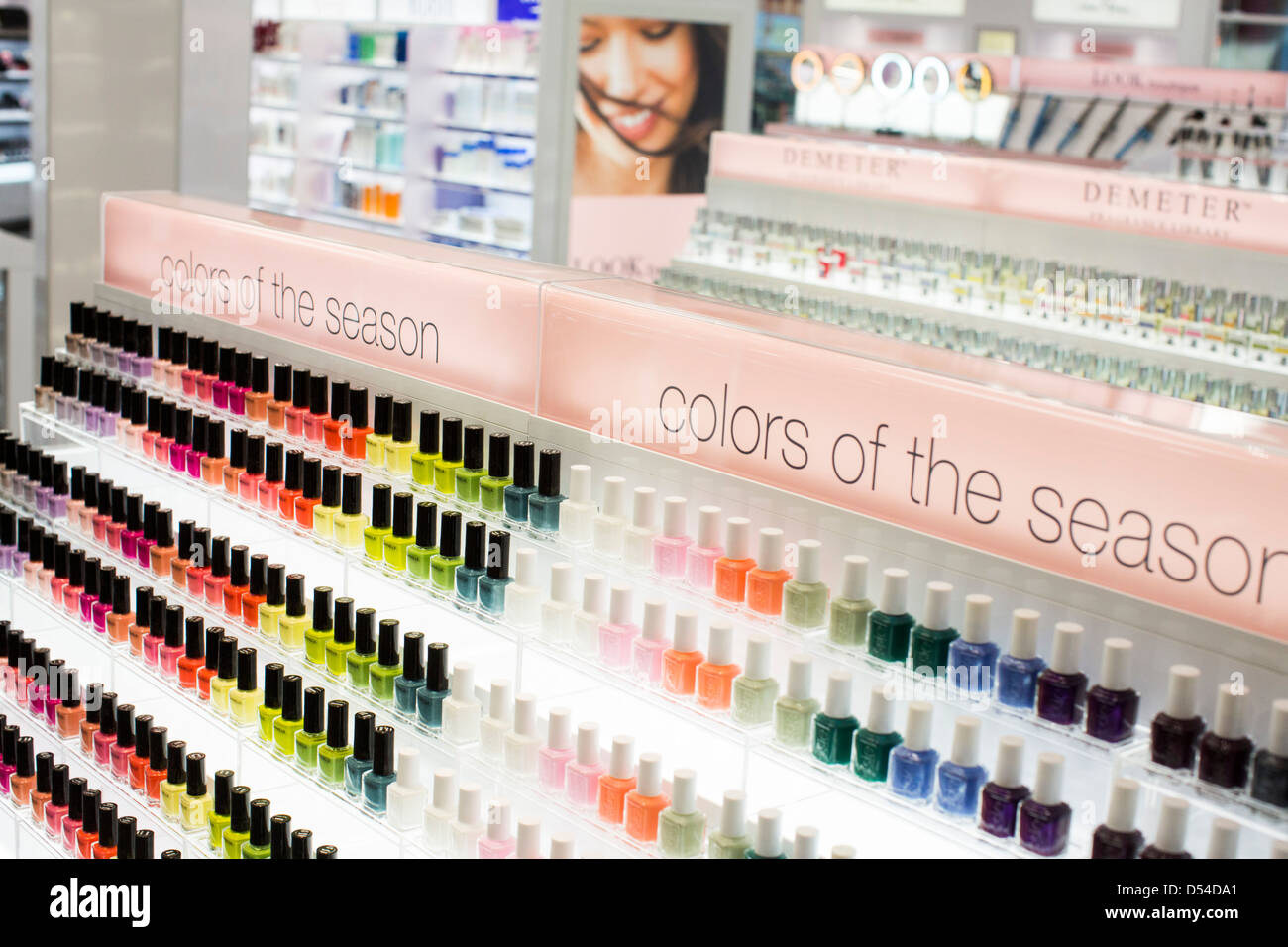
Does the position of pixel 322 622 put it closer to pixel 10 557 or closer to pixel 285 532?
pixel 285 532

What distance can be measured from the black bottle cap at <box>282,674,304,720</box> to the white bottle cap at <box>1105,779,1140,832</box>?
1.79 meters

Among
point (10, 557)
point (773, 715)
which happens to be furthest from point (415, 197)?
point (773, 715)

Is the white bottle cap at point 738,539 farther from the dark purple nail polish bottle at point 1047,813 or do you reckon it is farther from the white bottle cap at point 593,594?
the dark purple nail polish bottle at point 1047,813

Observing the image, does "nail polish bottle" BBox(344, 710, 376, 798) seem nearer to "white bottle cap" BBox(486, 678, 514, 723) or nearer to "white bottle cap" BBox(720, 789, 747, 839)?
"white bottle cap" BBox(486, 678, 514, 723)

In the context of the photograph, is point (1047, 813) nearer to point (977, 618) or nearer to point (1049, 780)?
point (1049, 780)

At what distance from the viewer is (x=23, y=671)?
148 inches

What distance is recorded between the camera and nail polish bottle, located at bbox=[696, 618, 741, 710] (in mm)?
2520

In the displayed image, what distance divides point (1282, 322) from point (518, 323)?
3.30 m

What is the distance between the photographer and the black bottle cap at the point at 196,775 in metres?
3.22

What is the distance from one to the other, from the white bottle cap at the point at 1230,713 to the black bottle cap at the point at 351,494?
1.92 m

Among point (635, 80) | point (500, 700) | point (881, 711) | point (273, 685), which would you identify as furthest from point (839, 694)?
point (635, 80)

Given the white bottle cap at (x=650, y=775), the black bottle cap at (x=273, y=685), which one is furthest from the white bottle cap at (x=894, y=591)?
the black bottle cap at (x=273, y=685)

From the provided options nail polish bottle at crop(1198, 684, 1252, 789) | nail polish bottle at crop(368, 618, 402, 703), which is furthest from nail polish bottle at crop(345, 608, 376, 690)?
nail polish bottle at crop(1198, 684, 1252, 789)

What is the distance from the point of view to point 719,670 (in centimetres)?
252
